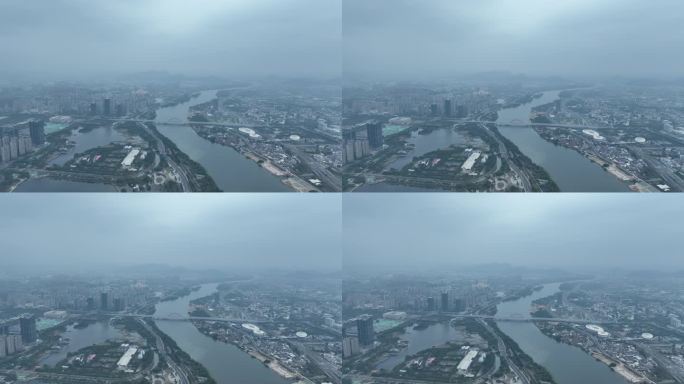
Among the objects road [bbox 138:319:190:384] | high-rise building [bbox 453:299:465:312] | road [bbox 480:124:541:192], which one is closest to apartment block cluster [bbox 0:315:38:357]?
road [bbox 138:319:190:384]

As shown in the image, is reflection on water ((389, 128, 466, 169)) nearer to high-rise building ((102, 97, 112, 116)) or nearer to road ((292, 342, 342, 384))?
road ((292, 342, 342, 384))

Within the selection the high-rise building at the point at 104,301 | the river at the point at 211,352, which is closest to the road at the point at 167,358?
the river at the point at 211,352

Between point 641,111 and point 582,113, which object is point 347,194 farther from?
point 641,111

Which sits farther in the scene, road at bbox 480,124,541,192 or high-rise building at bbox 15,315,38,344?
high-rise building at bbox 15,315,38,344

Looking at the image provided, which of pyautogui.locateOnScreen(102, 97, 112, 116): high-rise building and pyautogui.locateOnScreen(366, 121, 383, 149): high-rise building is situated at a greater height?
pyautogui.locateOnScreen(102, 97, 112, 116): high-rise building

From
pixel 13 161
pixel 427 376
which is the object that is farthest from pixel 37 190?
pixel 427 376

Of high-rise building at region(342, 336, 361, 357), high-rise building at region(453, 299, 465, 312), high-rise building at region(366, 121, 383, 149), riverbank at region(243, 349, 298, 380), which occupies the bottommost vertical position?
riverbank at region(243, 349, 298, 380)
